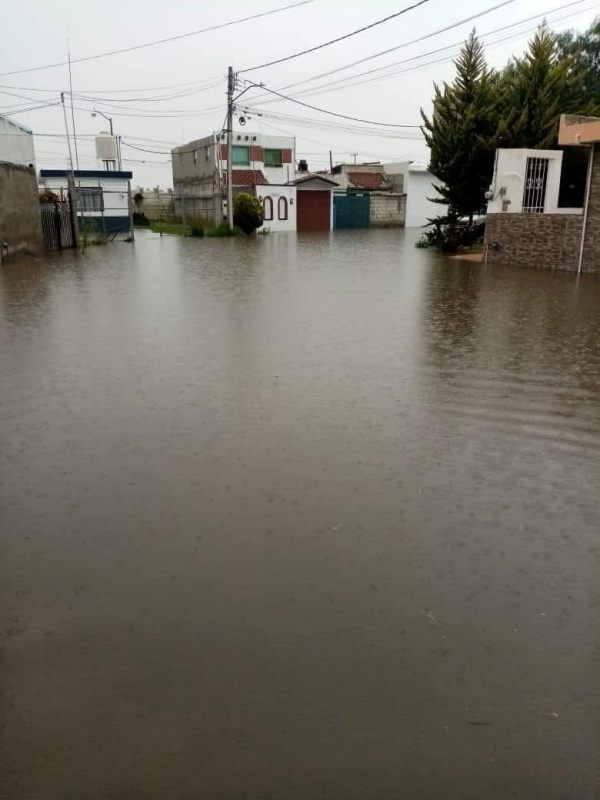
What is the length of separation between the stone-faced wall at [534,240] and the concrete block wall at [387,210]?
32742mm

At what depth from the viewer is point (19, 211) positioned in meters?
20.1

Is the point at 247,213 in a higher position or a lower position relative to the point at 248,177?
lower

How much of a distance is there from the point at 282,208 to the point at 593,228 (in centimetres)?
3143

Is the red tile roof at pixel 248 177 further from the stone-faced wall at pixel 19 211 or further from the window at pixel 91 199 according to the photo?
the stone-faced wall at pixel 19 211

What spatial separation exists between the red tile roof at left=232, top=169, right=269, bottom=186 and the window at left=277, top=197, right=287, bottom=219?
1604 mm

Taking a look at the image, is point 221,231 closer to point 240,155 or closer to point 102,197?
point 102,197

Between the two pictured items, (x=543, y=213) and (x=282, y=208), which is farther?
(x=282, y=208)

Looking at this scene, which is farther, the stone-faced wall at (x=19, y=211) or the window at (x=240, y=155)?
the window at (x=240, y=155)

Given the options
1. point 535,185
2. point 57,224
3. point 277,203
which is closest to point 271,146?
point 277,203

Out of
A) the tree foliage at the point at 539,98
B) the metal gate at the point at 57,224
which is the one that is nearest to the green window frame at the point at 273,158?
the metal gate at the point at 57,224

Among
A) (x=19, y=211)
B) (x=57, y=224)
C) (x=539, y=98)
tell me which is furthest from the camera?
(x=57, y=224)

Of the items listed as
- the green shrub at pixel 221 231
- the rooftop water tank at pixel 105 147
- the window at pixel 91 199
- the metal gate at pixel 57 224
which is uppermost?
the rooftop water tank at pixel 105 147

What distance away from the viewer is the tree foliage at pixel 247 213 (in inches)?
1399

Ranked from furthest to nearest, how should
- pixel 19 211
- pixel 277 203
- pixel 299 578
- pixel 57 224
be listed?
pixel 277 203 < pixel 57 224 < pixel 19 211 < pixel 299 578
